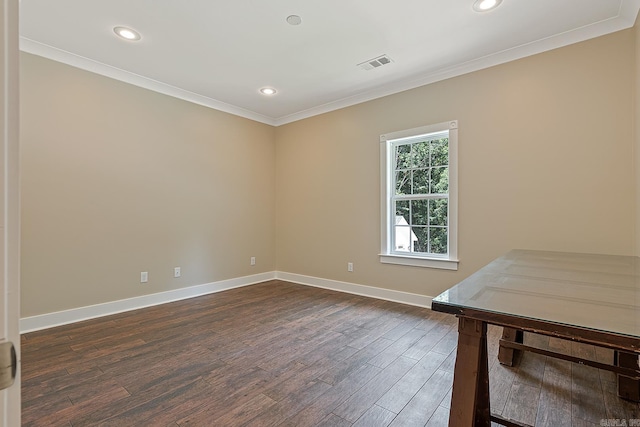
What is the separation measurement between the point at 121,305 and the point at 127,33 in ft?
9.18

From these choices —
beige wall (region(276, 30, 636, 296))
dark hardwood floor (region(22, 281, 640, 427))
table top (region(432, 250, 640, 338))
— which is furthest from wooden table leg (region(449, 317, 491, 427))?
beige wall (region(276, 30, 636, 296))

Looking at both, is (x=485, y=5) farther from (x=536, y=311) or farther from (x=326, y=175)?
(x=326, y=175)

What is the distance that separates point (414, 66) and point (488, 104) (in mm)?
884

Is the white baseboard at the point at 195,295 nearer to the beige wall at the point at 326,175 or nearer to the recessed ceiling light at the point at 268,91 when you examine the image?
the beige wall at the point at 326,175

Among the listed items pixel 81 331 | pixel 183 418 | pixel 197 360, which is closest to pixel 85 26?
pixel 81 331

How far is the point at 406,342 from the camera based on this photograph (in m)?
2.65

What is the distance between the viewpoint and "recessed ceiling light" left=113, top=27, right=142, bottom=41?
8.77 feet

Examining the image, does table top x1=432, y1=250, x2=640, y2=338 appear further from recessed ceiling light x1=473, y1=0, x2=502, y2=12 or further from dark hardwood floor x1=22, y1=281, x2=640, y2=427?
recessed ceiling light x1=473, y1=0, x2=502, y2=12

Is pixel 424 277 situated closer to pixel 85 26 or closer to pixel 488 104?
pixel 488 104

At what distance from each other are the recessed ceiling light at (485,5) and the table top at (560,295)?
78.8 inches

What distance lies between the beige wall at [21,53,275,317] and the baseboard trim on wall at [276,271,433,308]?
71 cm

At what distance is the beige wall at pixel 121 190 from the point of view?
9.70ft

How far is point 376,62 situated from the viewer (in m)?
3.28

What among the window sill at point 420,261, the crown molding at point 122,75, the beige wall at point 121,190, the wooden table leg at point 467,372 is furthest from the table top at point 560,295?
the crown molding at point 122,75
